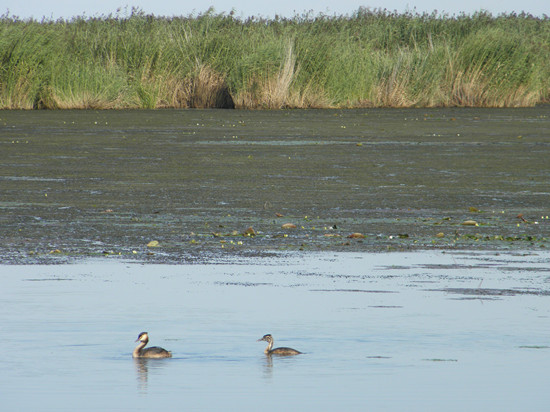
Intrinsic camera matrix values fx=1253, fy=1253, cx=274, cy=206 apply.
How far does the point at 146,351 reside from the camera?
592 cm

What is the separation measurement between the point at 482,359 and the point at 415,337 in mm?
567

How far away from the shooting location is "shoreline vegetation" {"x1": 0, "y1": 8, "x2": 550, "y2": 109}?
33812mm

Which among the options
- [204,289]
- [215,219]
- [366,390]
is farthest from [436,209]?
[366,390]

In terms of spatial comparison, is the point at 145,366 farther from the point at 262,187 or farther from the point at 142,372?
the point at 262,187

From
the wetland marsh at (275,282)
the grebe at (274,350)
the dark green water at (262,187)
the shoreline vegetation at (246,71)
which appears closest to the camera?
the wetland marsh at (275,282)

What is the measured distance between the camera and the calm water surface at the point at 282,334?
528cm

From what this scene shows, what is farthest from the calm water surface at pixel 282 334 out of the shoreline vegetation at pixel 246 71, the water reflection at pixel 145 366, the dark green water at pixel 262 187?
the shoreline vegetation at pixel 246 71

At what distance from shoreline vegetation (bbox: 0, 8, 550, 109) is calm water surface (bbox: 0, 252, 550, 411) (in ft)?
83.8

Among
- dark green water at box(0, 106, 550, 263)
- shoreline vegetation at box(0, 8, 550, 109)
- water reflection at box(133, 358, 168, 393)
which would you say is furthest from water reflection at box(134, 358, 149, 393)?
shoreline vegetation at box(0, 8, 550, 109)

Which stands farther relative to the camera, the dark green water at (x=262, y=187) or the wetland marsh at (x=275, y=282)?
the dark green water at (x=262, y=187)

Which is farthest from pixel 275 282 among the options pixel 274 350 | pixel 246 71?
pixel 246 71

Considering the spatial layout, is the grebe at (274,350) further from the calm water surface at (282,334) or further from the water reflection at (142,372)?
the water reflection at (142,372)

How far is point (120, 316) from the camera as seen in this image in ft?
23.0

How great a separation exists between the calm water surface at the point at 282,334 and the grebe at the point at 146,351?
48 millimetres
